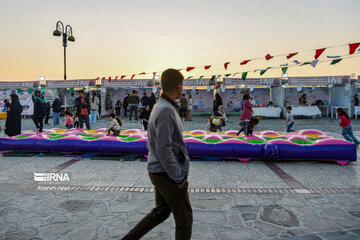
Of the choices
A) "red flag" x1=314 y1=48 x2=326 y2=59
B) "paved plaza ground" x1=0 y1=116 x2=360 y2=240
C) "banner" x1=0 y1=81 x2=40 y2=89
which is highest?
"red flag" x1=314 y1=48 x2=326 y2=59

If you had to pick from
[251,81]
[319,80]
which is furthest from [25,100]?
[319,80]

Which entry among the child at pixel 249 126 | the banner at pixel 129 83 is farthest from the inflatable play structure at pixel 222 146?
the banner at pixel 129 83

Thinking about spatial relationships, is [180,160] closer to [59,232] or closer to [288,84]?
[59,232]

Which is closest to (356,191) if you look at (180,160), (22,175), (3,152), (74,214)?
(180,160)

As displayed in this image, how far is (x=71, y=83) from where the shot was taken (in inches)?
829

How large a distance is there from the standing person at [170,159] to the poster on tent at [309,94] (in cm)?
2139

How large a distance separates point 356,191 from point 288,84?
1637 centimetres

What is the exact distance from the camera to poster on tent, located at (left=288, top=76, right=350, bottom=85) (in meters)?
19.2

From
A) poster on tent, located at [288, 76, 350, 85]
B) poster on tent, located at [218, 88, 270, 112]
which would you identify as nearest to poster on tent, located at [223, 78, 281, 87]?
poster on tent, located at [288, 76, 350, 85]

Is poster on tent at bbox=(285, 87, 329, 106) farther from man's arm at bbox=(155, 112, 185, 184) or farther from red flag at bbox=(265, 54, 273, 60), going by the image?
man's arm at bbox=(155, 112, 185, 184)

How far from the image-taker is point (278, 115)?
1959cm

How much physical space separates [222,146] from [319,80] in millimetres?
15683

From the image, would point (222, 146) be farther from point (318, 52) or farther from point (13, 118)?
point (13, 118)

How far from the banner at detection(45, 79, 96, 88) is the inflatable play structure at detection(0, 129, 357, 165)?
1335 cm
